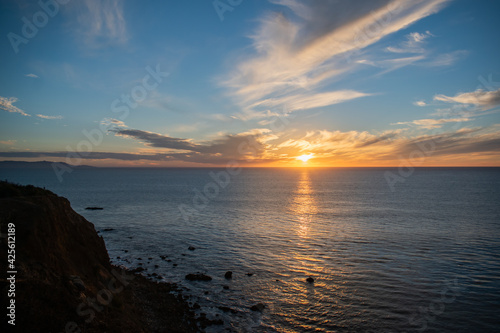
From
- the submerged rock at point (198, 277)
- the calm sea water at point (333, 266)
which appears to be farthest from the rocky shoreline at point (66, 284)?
the submerged rock at point (198, 277)

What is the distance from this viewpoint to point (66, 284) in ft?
43.3

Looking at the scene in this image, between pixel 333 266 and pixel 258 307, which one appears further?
pixel 333 266

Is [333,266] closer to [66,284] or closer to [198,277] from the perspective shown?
[198,277]

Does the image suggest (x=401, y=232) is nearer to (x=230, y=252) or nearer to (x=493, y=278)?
(x=493, y=278)

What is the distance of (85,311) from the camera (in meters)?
12.8

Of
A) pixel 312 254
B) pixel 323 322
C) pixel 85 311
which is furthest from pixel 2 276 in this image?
pixel 312 254

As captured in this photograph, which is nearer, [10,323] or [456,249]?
[10,323]

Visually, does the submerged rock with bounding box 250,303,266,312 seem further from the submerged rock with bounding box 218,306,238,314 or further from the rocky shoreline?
the rocky shoreline

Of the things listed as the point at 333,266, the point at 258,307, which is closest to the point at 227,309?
the point at 258,307

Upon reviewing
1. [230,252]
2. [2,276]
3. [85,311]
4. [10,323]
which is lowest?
[230,252]

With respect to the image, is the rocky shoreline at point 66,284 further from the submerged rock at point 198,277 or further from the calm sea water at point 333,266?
the submerged rock at point 198,277

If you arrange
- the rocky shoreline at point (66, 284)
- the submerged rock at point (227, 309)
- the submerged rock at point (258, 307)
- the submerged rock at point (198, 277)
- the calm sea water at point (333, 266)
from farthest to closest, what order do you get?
the submerged rock at point (198, 277) → the submerged rock at point (258, 307) → the submerged rock at point (227, 309) → the calm sea water at point (333, 266) → the rocky shoreline at point (66, 284)

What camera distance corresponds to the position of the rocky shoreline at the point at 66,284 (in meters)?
11.4

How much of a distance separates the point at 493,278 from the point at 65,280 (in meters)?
39.0
